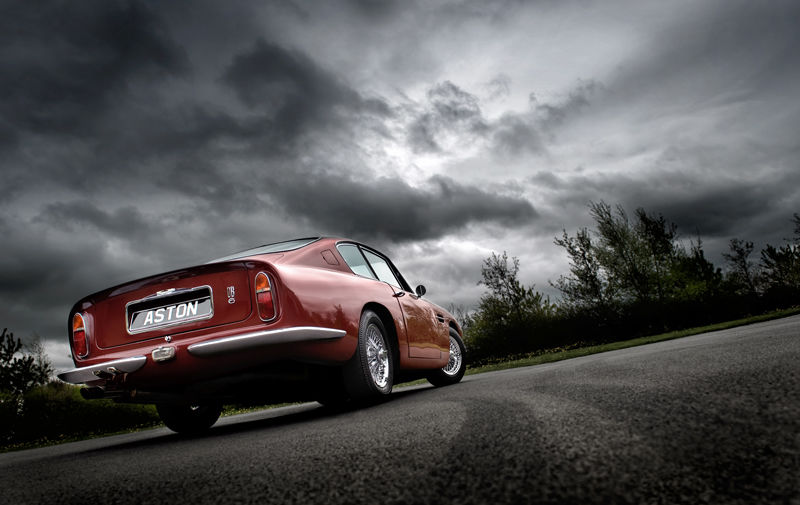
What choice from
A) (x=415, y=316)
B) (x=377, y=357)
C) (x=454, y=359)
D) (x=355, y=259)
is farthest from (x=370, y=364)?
(x=454, y=359)

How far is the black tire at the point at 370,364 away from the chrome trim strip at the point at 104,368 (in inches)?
58.0

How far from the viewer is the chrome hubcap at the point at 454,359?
689 centimetres

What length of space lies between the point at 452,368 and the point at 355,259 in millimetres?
2743

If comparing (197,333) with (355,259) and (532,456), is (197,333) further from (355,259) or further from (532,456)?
(532,456)

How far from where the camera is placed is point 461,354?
24.0 feet

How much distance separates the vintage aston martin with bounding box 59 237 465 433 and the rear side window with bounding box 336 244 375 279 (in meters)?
0.27

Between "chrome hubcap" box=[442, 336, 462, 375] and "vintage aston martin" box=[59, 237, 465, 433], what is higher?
"vintage aston martin" box=[59, 237, 465, 433]

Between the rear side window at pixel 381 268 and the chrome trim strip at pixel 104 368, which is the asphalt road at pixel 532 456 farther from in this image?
the rear side window at pixel 381 268

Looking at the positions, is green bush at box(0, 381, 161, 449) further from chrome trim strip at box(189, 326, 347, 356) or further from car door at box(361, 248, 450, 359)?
chrome trim strip at box(189, 326, 347, 356)

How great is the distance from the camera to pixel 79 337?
160 inches

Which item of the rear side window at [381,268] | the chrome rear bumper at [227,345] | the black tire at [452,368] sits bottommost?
the black tire at [452,368]

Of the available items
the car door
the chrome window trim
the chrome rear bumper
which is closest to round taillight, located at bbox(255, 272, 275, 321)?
the chrome rear bumper

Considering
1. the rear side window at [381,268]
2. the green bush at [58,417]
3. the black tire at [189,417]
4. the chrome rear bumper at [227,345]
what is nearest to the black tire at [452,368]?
the rear side window at [381,268]

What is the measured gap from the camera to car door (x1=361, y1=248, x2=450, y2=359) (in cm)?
525
